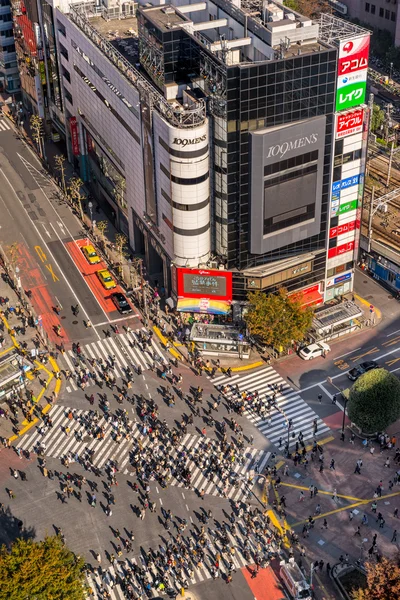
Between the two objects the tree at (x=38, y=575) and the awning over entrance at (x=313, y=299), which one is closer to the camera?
the tree at (x=38, y=575)

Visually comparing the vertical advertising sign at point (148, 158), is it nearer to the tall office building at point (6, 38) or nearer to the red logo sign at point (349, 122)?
the red logo sign at point (349, 122)

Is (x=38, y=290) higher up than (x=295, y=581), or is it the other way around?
(x=38, y=290)

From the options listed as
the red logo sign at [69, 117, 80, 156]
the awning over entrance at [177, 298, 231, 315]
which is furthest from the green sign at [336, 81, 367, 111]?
the red logo sign at [69, 117, 80, 156]

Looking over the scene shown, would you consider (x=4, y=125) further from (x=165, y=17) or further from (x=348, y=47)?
(x=348, y=47)

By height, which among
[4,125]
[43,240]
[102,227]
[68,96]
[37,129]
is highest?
[68,96]

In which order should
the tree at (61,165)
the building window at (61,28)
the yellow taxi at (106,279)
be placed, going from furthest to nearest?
the tree at (61,165) < the building window at (61,28) < the yellow taxi at (106,279)

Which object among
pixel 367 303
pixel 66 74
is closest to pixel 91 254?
pixel 66 74

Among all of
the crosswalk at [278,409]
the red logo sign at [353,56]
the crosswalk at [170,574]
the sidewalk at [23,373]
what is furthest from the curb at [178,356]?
the red logo sign at [353,56]
